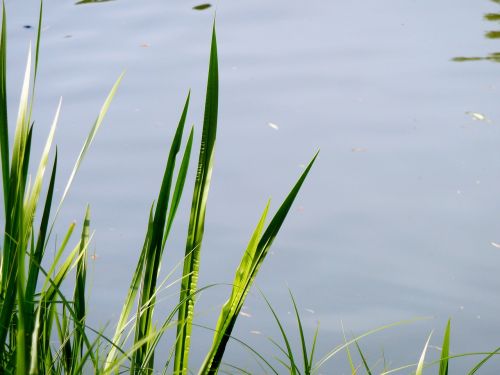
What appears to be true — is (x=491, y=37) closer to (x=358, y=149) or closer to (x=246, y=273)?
(x=358, y=149)

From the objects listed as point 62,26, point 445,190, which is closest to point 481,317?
point 445,190

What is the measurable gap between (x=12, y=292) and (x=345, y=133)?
2.60 m

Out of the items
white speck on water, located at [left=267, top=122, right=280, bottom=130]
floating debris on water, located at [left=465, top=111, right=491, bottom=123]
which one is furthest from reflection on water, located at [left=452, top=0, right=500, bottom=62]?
white speck on water, located at [left=267, top=122, right=280, bottom=130]

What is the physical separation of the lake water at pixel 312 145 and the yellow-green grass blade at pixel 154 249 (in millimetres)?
1271

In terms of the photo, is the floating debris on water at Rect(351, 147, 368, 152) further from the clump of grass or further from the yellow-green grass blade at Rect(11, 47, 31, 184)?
the yellow-green grass blade at Rect(11, 47, 31, 184)

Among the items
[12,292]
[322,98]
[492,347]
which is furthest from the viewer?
[322,98]

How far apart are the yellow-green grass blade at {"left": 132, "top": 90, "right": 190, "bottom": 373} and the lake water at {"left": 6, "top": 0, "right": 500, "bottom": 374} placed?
1271 millimetres

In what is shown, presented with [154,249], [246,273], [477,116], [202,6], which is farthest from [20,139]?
[202,6]

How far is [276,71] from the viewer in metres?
3.83

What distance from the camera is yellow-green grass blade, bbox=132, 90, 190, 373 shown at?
1078mm

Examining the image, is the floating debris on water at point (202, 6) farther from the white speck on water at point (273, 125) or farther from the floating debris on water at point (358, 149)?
the floating debris on water at point (358, 149)

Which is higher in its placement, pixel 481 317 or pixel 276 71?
pixel 276 71

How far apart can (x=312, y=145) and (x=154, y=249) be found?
2.27m

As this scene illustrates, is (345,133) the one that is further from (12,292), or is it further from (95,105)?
(12,292)
